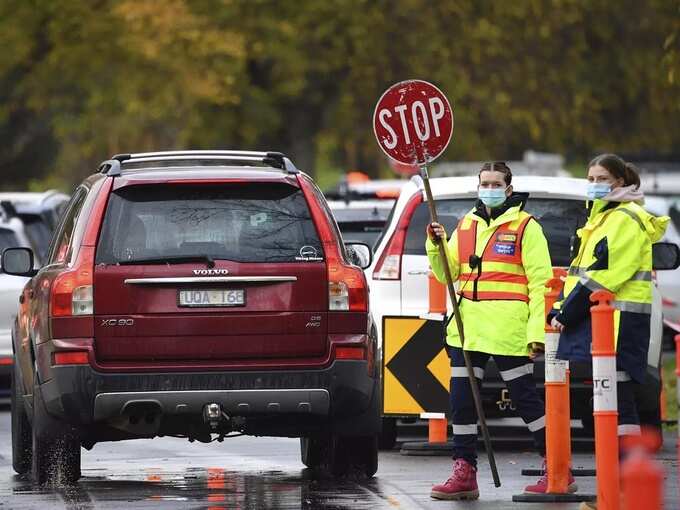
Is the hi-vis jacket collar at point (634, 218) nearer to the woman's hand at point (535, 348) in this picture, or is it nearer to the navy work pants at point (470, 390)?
the woman's hand at point (535, 348)

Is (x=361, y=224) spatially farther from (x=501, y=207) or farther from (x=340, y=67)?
(x=340, y=67)

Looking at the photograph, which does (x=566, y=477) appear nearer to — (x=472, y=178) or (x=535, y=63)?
(x=472, y=178)

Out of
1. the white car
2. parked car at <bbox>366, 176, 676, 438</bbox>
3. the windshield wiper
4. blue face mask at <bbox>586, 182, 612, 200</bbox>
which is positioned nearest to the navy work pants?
blue face mask at <bbox>586, 182, 612, 200</bbox>

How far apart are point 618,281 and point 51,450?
3.27 meters

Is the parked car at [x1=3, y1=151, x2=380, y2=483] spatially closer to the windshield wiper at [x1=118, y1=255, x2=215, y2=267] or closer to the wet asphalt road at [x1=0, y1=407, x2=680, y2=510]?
the windshield wiper at [x1=118, y1=255, x2=215, y2=267]

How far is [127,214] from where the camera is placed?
10.7 m

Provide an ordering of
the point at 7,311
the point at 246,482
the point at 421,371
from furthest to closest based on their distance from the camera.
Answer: the point at 7,311, the point at 421,371, the point at 246,482

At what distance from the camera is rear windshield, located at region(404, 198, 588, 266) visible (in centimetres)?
1337

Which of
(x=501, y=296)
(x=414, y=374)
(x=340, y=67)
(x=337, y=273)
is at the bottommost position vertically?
(x=414, y=374)

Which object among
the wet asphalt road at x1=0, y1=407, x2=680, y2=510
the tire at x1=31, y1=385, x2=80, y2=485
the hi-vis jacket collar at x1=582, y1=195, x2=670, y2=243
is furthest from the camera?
the tire at x1=31, y1=385, x2=80, y2=485

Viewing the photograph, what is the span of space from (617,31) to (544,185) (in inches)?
1358

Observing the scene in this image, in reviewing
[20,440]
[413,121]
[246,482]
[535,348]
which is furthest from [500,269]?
[20,440]

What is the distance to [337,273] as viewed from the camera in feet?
35.1

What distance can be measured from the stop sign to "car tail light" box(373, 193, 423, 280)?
5.71ft
